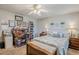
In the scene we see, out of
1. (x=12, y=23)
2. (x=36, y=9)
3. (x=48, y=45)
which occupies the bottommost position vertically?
(x=48, y=45)

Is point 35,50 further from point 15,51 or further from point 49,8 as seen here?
point 49,8

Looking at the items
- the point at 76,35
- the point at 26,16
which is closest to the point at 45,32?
the point at 26,16

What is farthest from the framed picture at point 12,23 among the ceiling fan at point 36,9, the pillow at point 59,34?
the pillow at point 59,34

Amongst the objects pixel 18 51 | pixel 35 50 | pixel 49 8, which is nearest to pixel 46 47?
pixel 35 50

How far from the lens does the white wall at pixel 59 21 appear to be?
5.49 ft

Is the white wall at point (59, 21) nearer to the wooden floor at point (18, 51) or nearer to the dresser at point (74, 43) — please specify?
the dresser at point (74, 43)

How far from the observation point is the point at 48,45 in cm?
167

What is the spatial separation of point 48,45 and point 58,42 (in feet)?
0.57

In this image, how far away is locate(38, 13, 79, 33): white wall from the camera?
1.67m

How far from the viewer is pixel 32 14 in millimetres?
1688

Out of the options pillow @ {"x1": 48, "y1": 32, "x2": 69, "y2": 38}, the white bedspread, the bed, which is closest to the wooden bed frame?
the bed

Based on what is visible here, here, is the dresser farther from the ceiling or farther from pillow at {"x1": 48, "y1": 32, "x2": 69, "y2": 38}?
the ceiling
